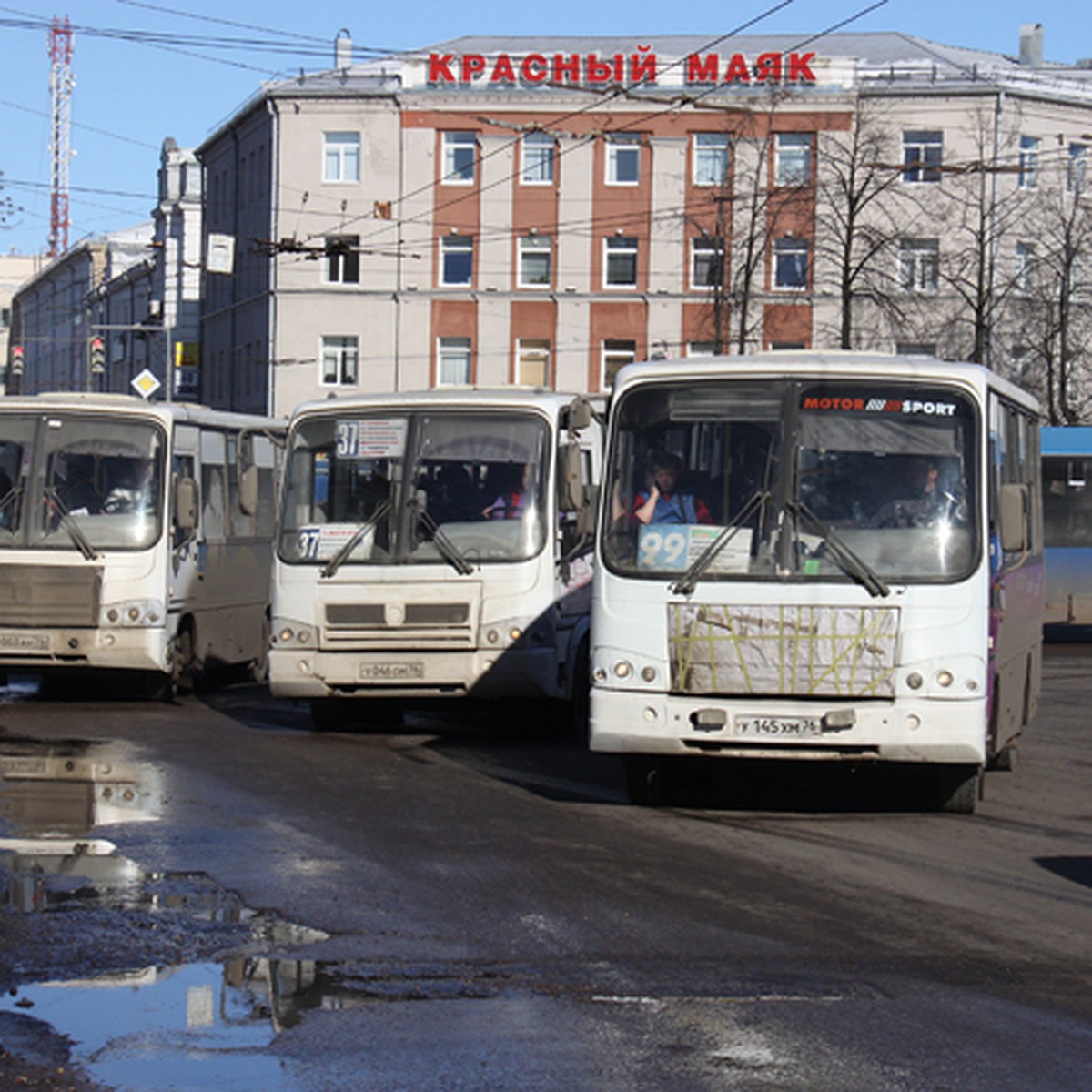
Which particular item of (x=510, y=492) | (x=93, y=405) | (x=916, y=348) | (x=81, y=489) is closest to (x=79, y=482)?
(x=81, y=489)

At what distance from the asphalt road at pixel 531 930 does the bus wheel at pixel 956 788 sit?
0.91ft

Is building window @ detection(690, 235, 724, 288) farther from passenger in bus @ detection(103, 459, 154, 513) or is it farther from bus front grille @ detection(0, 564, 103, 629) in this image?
bus front grille @ detection(0, 564, 103, 629)

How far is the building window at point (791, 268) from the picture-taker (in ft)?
186

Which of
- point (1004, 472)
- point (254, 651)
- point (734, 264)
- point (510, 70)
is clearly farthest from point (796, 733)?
point (510, 70)

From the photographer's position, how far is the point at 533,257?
57.8m

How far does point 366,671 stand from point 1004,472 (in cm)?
527

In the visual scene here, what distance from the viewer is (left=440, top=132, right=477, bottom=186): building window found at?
57.5 m

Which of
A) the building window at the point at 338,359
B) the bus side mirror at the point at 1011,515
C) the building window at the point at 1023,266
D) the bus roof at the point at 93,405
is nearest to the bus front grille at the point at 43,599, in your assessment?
the bus roof at the point at 93,405

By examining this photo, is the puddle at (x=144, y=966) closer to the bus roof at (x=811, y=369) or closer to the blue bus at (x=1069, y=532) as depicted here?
the bus roof at (x=811, y=369)

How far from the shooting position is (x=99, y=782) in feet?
39.3

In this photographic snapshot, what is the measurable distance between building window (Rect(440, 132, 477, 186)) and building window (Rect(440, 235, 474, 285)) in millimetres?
1667

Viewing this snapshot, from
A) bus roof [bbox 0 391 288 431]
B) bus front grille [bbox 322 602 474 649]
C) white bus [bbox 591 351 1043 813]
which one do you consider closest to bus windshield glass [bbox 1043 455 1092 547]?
bus roof [bbox 0 391 288 431]

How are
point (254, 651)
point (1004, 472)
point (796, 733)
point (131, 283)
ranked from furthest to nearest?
point (131, 283) < point (254, 651) < point (1004, 472) < point (796, 733)

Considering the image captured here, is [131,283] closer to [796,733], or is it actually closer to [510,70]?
[510,70]
